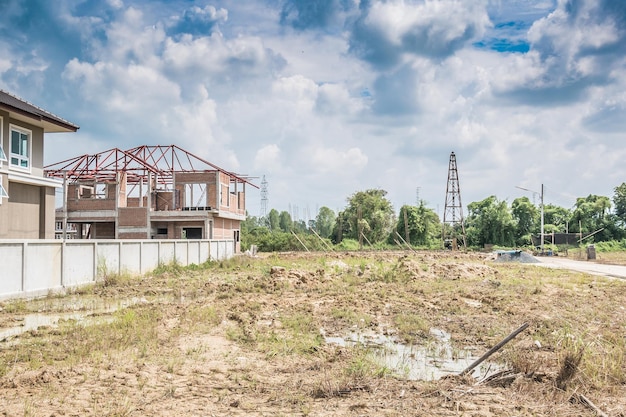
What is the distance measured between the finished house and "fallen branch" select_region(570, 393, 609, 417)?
66.0 feet

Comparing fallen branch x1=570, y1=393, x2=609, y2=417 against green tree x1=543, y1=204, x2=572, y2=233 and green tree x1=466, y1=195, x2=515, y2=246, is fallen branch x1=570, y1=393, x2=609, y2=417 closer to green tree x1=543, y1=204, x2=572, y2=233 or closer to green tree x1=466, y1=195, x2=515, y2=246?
green tree x1=466, y1=195, x2=515, y2=246

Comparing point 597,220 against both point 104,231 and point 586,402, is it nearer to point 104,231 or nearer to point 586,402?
point 104,231

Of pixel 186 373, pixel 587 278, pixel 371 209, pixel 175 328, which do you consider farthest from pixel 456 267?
pixel 371 209

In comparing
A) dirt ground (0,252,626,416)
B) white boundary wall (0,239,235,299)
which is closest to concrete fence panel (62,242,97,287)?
white boundary wall (0,239,235,299)

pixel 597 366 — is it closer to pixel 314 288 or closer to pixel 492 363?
pixel 492 363

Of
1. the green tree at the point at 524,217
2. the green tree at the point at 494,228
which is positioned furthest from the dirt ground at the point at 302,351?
the green tree at the point at 524,217

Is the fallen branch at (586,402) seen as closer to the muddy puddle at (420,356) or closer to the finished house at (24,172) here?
the muddy puddle at (420,356)

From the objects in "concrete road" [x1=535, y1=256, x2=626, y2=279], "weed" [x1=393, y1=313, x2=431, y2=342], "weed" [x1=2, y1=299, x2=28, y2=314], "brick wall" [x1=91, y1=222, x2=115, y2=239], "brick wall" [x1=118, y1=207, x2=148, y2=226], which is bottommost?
"concrete road" [x1=535, y1=256, x2=626, y2=279]

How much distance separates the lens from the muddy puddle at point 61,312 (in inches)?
431

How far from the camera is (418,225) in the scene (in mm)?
56875

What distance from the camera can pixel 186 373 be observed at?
7535 millimetres

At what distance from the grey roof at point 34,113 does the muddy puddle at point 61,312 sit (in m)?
8.68

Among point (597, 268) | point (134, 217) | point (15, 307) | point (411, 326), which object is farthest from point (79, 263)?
point (597, 268)

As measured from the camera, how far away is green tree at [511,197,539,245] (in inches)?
2393
